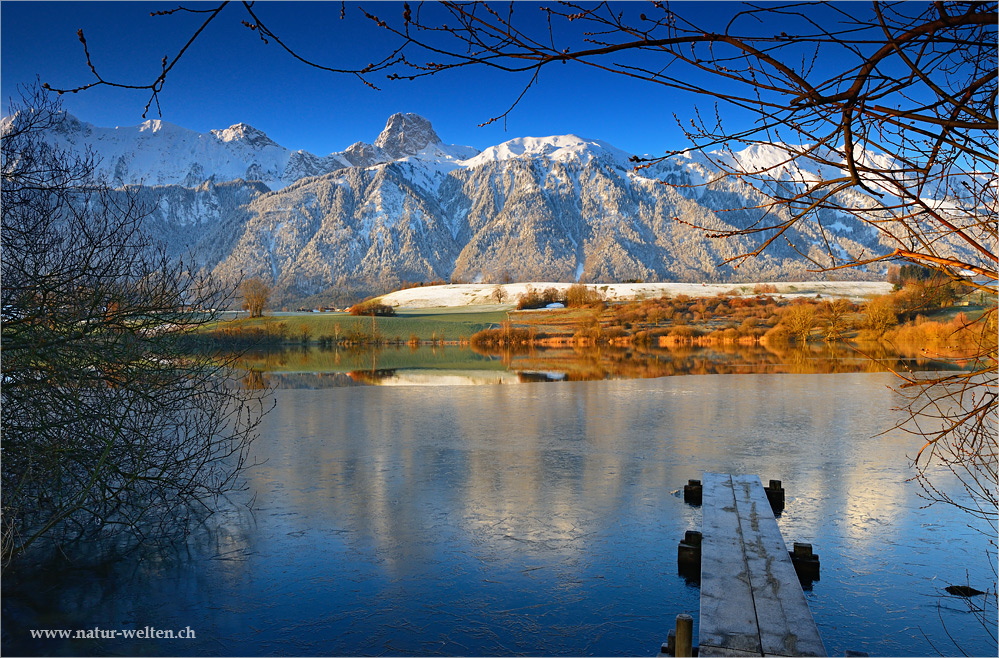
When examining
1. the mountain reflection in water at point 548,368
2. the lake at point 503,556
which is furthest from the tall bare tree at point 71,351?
the mountain reflection in water at point 548,368

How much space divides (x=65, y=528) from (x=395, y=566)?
149 inches

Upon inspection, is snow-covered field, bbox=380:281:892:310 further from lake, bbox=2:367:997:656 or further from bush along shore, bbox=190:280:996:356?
lake, bbox=2:367:997:656

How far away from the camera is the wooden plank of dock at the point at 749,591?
4.07m

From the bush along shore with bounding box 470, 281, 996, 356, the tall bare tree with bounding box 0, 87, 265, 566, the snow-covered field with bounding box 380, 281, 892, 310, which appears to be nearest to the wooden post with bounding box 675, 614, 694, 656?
the tall bare tree with bounding box 0, 87, 265, 566

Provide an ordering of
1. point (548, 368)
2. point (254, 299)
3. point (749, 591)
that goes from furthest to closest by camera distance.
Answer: point (254, 299) < point (548, 368) < point (749, 591)

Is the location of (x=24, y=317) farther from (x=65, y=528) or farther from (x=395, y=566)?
(x=395, y=566)

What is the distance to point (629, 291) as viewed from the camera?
205 ft

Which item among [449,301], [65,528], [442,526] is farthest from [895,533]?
[449,301]

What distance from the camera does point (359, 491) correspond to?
341 inches

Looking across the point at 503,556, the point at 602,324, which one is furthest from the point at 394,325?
the point at 503,556

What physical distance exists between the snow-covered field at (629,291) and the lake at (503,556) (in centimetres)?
3472

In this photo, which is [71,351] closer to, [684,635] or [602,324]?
[684,635]

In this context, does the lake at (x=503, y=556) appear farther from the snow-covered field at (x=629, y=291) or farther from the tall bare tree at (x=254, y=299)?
the tall bare tree at (x=254, y=299)

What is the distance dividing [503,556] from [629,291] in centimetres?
5749
